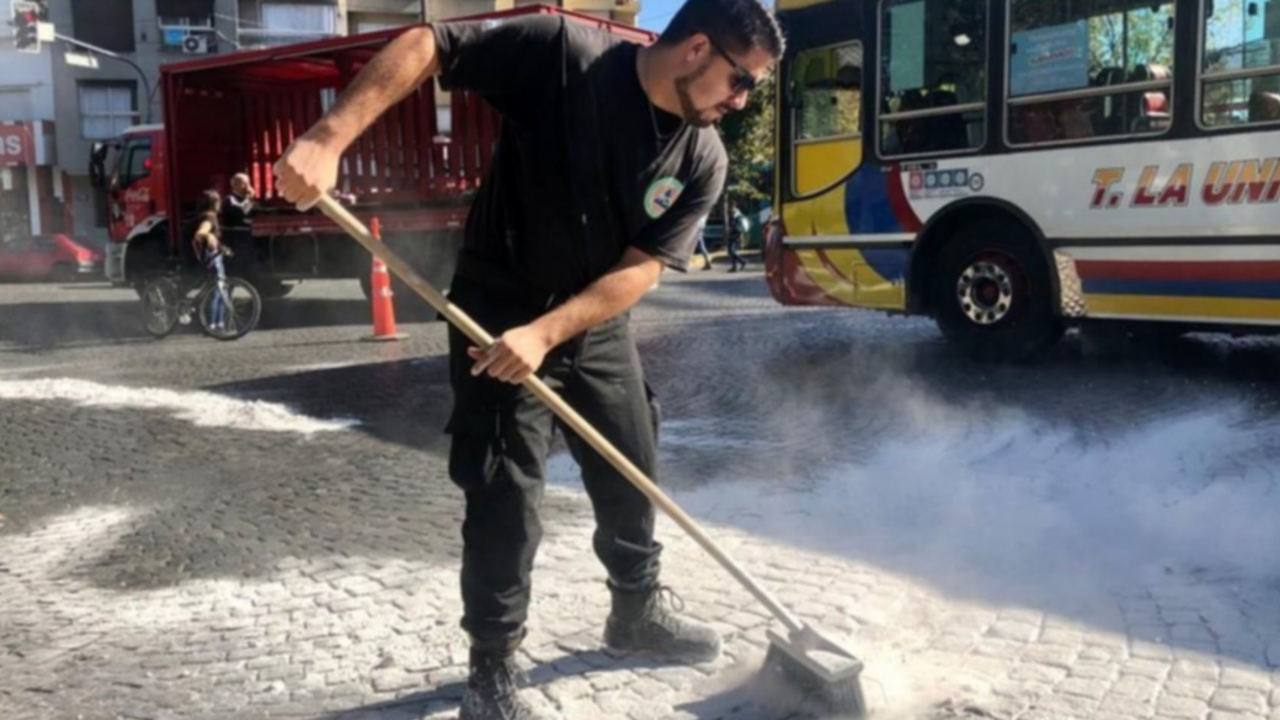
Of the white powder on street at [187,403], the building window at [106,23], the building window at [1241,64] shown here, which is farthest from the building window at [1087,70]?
the building window at [106,23]

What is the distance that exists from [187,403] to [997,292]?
19.4 ft

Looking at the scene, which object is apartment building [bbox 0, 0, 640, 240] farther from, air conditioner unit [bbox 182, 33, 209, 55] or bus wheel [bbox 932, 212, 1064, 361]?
bus wheel [bbox 932, 212, 1064, 361]

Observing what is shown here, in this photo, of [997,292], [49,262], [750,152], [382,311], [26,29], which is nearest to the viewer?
[997,292]

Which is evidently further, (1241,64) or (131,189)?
(131,189)

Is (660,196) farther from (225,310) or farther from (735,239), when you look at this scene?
(735,239)

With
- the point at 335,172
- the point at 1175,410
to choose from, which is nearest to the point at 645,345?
the point at 1175,410

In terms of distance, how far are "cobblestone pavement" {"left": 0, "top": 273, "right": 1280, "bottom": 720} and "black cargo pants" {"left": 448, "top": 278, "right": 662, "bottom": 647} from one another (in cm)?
42

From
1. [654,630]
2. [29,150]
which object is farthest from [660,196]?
[29,150]

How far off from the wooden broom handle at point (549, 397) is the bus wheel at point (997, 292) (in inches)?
229

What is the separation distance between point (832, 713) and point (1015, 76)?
21.2ft

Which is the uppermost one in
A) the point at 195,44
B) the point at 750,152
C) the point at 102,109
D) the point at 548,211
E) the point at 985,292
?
the point at 195,44

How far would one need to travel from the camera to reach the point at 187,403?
839cm

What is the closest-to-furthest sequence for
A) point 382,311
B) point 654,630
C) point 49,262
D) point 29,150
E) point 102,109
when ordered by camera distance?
point 654,630
point 382,311
point 49,262
point 29,150
point 102,109

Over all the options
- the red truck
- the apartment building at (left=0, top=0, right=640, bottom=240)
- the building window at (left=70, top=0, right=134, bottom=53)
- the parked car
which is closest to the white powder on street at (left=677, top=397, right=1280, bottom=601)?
the red truck
